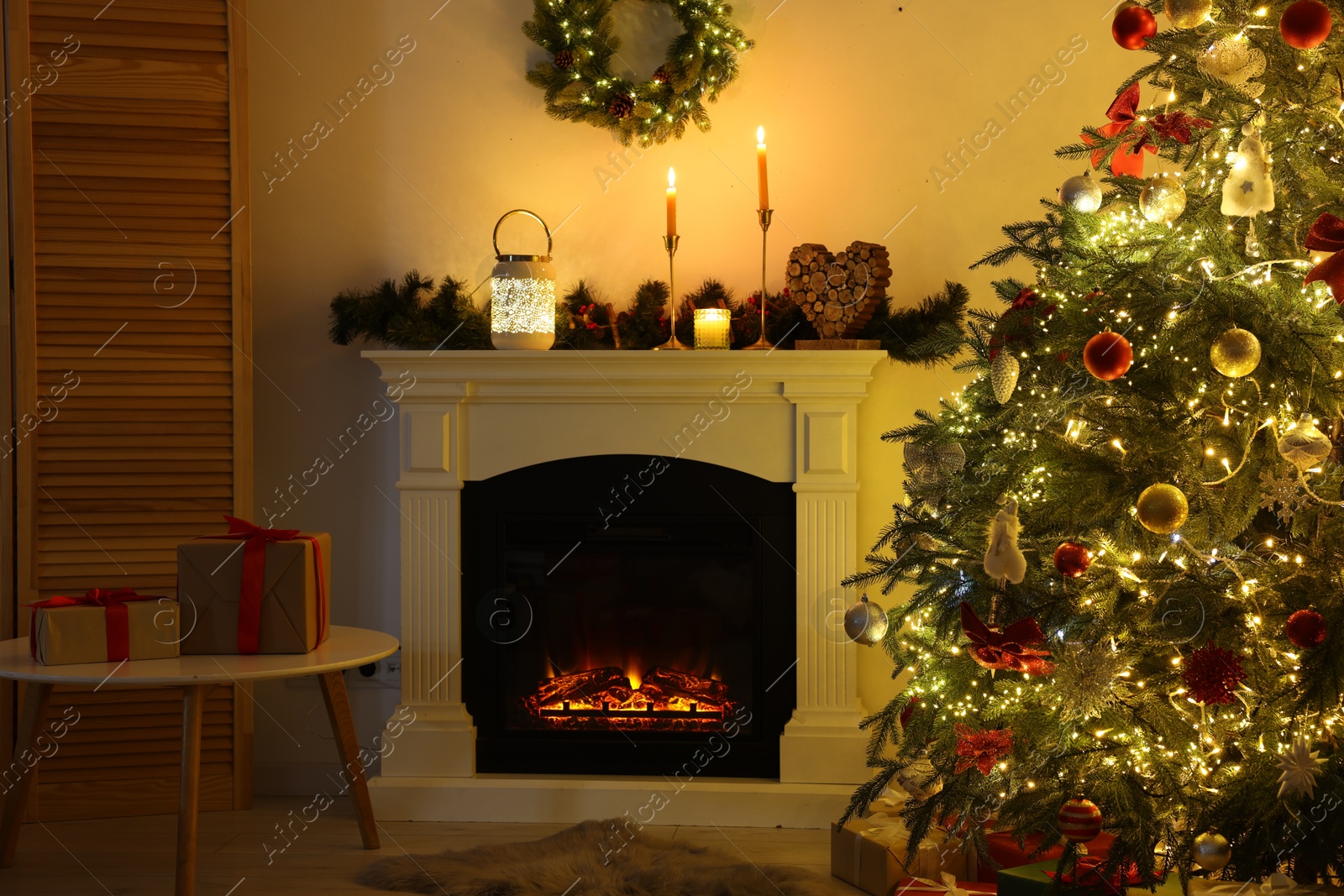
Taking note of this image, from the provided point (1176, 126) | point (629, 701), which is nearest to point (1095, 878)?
point (1176, 126)

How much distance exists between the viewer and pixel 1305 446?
152cm

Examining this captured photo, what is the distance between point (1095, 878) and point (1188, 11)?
4.36 ft

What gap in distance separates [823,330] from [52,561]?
6.66 feet

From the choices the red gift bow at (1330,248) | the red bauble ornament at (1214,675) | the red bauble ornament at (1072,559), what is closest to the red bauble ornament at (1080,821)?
the red bauble ornament at (1214,675)

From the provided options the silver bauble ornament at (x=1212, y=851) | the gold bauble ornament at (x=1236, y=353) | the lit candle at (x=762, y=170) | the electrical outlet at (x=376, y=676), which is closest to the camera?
the gold bauble ornament at (x=1236, y=353)

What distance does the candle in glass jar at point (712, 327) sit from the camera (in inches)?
112

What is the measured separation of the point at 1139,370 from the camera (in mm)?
1797

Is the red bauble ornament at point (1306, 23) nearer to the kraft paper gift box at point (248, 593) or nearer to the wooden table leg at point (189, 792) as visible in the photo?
the kraft paper gift box at point (248, 593)

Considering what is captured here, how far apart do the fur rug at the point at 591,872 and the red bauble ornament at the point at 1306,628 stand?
1154 millimetres

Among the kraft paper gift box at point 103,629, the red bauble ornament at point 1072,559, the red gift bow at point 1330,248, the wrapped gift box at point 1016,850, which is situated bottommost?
the wrapped gift box at point 1016,850

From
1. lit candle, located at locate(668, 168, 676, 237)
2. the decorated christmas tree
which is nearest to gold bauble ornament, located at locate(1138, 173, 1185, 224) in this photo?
the decorated christmas tree

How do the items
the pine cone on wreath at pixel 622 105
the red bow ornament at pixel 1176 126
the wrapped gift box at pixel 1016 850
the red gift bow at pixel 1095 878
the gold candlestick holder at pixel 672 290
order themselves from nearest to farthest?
1. the red gift bow at pixel 1095 878
2. the red bow ornament at pixel 1176 126
3. the wrapped gift box at pixel 1016 850
4. the gold candlestick holder at pixel 672 290
5. the pine cone on wreath at pixel 622 105

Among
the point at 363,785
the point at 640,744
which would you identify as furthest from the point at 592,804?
the point at 363,785

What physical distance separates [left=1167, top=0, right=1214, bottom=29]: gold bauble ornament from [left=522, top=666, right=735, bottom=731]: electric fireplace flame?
1.91 meters
